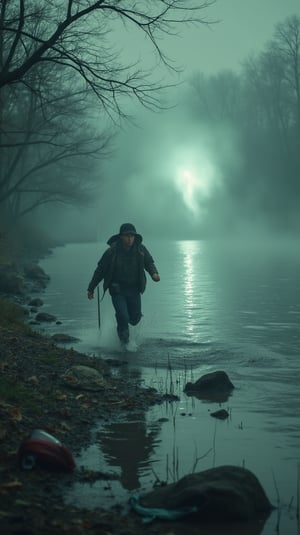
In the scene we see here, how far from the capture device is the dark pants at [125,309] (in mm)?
13867

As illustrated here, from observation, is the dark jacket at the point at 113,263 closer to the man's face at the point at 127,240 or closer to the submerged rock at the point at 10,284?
the man's face at the point at 127,240

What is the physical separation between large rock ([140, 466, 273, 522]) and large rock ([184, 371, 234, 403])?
13.2 feet

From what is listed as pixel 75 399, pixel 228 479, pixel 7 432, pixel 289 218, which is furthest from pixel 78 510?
pixel 289 218

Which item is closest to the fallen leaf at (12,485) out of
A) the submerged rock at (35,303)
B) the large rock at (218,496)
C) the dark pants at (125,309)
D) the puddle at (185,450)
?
the puddle at (185,450)

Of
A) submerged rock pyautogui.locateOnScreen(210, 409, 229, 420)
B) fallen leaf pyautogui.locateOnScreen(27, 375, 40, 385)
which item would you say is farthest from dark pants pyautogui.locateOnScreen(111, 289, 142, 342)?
submerged rock pyautogui.locateOnScreen(210, 409, 229, 420)

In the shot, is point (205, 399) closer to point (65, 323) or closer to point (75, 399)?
point (75, 399)

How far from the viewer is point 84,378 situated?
988 cm

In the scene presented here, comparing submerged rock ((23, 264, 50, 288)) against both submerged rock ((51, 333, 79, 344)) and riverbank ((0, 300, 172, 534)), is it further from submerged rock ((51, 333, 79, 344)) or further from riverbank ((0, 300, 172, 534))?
riverbank ((0, 300, 172, 534))

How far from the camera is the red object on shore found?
6172 millimetres

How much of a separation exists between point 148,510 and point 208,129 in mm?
74566

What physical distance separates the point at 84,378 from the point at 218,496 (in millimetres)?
4414

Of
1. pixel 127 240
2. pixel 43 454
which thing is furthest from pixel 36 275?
pixel 43 454

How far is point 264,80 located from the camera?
222ft

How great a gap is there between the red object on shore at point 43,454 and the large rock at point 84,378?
3130 millimetres
